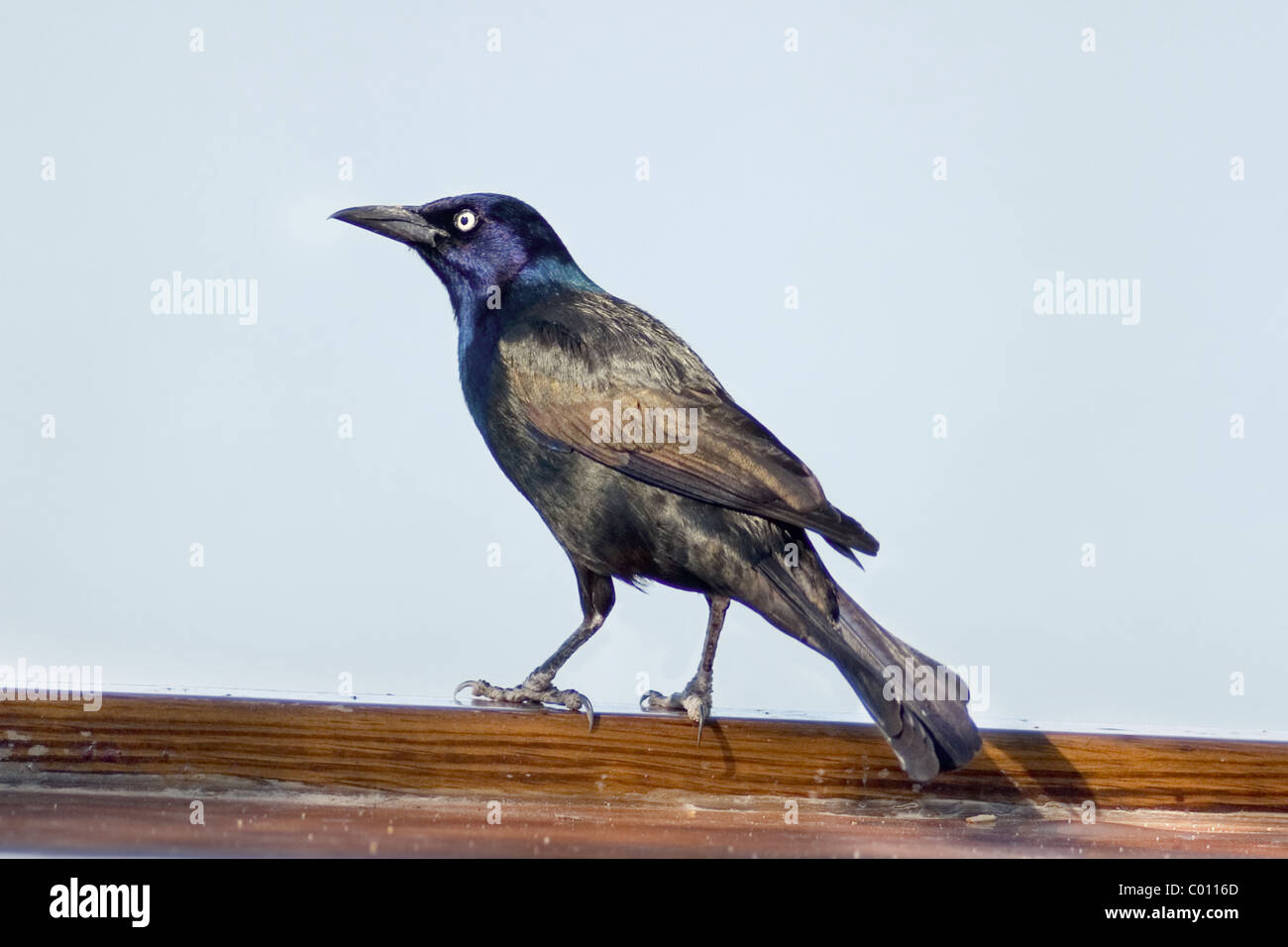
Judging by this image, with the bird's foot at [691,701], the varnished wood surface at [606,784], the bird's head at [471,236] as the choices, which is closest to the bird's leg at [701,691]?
the bird's foot at [691,701]

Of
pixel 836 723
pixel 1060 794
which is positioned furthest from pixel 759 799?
pixel 1060 794

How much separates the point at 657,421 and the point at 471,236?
3.13 feet

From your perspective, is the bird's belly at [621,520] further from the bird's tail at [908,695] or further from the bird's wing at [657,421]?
the bird's tail at [908,695]

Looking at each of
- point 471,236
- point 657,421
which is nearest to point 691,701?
point 657,421

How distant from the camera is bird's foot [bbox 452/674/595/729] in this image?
3488 millimetres

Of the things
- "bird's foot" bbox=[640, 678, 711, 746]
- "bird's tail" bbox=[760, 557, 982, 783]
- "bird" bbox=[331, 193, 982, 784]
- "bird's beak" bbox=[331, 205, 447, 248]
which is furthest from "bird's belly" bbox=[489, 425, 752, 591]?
"bird's beak" bbox=[331, 205, 447, 248]

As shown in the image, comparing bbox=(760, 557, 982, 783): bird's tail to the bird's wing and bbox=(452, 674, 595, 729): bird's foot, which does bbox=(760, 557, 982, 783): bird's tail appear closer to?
the bird's wing

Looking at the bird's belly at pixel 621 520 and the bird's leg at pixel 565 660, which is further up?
the bird's belly at pixel 621 520

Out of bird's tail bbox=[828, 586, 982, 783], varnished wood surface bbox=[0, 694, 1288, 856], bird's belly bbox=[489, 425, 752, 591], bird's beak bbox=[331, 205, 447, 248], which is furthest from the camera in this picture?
bird's beak bbox=[331, 205, 447, 248]

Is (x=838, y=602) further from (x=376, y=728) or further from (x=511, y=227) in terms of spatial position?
(x=511, y=227)

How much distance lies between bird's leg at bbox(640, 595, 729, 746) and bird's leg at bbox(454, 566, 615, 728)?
22cm

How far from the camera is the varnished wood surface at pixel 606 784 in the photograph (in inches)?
100.0

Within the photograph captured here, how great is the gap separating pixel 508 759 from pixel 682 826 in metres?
0.42

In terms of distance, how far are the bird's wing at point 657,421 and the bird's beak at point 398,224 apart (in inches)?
17.8
